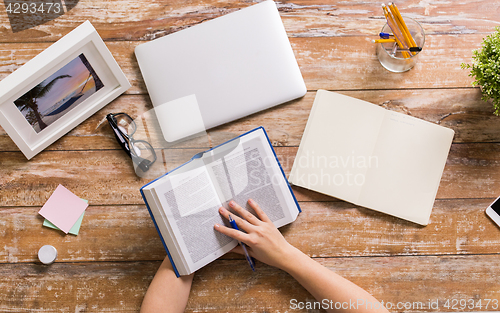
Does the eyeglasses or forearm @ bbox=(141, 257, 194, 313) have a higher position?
the eyeglasses

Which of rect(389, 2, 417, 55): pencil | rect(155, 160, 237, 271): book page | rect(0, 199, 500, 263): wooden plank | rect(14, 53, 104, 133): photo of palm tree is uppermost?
rect(14, 53, 104, 133): photo of palm tree

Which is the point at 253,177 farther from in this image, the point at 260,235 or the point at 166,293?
the point at 166,293

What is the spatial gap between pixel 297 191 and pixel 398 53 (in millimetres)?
546

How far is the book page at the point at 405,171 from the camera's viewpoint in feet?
3.38

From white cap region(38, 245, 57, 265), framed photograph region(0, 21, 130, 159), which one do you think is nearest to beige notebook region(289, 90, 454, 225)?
framed photograph region(0, 21, 130, 159)

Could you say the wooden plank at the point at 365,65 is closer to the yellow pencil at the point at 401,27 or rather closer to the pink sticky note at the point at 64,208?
the yellow pencil at the point at 401,27

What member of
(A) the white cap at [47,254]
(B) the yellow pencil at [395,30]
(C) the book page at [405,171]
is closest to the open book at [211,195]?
(C) the book page at [405,171]

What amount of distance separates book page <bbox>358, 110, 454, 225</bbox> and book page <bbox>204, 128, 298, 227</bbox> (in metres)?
0.27

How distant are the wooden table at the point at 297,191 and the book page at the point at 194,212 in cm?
11

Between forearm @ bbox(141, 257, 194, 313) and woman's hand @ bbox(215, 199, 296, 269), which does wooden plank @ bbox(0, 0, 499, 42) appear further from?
forearm @ bbox(141, 257, 194, 313)

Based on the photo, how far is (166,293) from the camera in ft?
3.18

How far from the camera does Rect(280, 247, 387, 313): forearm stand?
927 millimetres

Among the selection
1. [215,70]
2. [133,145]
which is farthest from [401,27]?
[133,145]

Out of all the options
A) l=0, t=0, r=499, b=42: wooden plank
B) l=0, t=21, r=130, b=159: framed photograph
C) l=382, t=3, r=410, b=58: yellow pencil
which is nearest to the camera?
l=0, t=21, r=130, b=159: framed photograph
